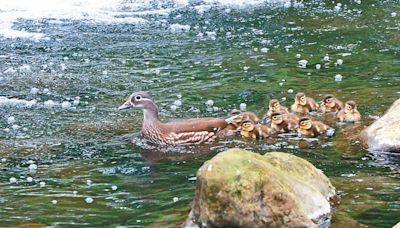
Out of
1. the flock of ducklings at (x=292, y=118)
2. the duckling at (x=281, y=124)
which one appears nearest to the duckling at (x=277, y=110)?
the flock of ducklings at (x=292, y=118)

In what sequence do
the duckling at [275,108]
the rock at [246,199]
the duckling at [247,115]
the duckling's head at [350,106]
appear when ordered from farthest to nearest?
the duckling at [275,108] → the duckling's head at [350,106] → the duckling at [247,115] → the rock at [246,199]

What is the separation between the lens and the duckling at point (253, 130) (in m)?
12.4

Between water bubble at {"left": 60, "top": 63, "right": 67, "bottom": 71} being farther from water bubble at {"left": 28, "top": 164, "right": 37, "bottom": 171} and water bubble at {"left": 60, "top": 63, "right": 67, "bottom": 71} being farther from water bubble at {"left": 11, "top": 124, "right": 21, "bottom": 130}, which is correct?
water bubble at {"left": 28, "top": 164, "right": 37, "bottom": 171}

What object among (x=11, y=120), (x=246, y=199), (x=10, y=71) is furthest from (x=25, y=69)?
(x=246, y=199)

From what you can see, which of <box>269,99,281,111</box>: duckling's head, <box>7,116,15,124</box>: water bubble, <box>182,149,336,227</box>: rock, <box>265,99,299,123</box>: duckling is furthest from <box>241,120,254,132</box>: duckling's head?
<box>7,116,15,124</box>: water bubble

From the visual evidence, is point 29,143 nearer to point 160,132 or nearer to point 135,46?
point 160,132

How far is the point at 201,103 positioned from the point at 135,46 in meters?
5.26

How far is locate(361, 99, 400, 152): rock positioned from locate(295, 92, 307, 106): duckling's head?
168cm

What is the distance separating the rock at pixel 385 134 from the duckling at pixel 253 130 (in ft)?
4.77

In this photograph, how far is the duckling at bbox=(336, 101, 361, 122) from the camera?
13.0 meters

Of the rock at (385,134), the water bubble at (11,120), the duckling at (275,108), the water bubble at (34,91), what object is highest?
the water bubble at (34,91)

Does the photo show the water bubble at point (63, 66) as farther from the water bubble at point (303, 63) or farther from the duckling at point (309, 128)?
the duckling at point (309, 128)

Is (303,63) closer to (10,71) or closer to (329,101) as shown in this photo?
(329,101)

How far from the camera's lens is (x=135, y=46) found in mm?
19453
